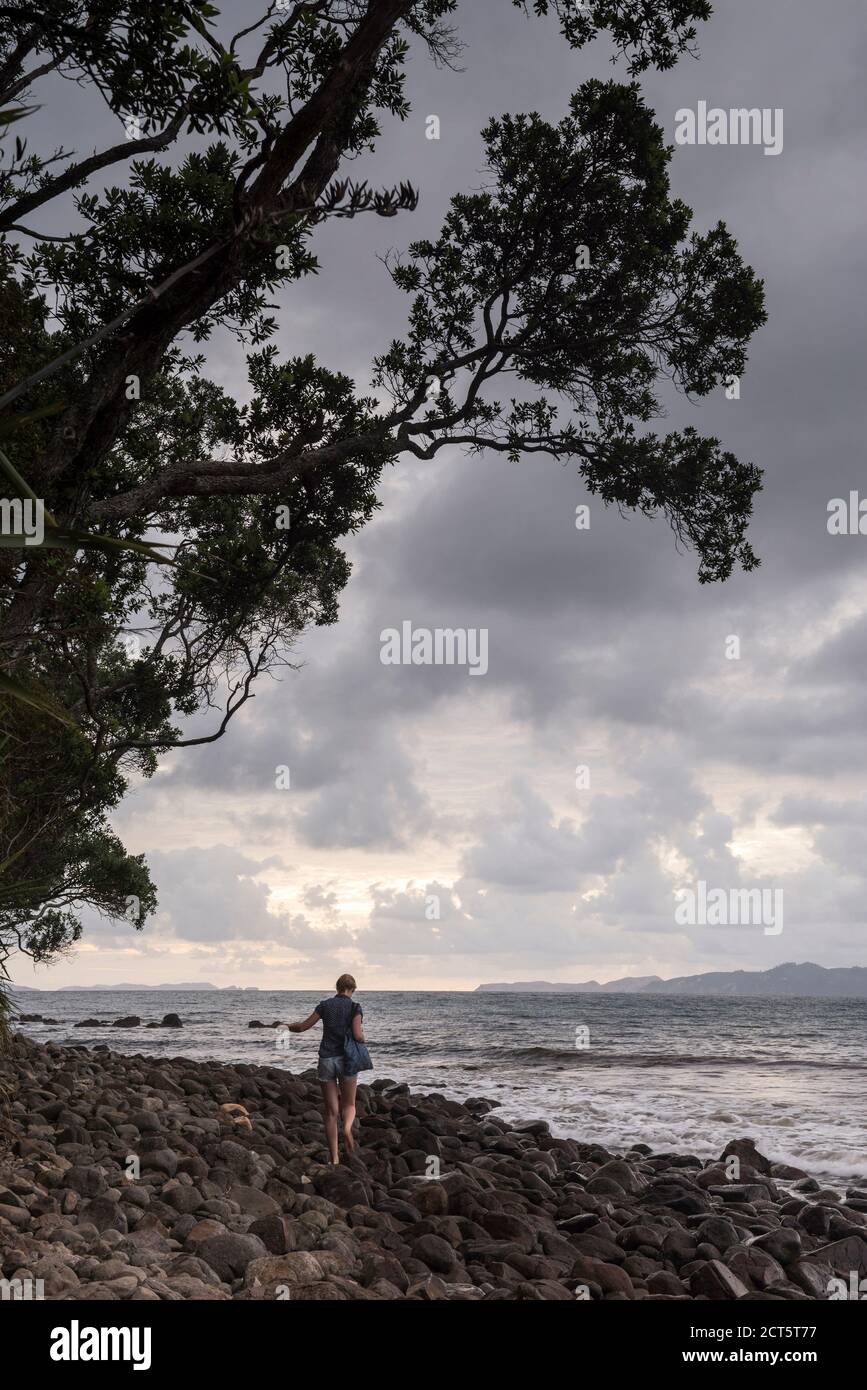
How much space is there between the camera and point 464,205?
12.9 meters

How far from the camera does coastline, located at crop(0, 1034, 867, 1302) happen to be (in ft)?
22.4

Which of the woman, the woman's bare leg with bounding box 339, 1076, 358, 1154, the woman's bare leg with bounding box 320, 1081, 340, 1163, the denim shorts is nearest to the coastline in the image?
the woman's bare leg with bounding box 320, 1081, 340, 1163

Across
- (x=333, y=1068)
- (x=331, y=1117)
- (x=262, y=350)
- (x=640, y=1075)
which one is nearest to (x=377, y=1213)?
(x=333, y=1068)

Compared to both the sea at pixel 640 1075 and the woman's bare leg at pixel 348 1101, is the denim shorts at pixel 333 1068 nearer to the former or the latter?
the woman's bare leg at pixel 348 1101


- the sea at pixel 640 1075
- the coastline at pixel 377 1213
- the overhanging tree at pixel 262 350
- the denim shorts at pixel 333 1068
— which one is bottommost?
the sea at pixel 640 1075

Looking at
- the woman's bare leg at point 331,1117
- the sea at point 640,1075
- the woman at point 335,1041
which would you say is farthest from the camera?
the sea at point 640,1075

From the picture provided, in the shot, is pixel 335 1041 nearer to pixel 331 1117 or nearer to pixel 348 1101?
pixel 348 1101

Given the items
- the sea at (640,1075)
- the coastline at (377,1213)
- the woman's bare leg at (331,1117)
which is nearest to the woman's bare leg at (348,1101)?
the woman's bare leg at (331,1117)

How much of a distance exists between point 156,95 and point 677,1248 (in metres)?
11.1

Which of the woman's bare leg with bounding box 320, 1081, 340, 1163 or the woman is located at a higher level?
the woman

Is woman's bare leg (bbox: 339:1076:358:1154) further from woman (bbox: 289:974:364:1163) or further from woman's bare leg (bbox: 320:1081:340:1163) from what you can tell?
woman's bare leg (bbox: 320:1081:340:1163)

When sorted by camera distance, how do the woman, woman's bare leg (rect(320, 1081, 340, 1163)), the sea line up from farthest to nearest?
the sea
woman's bare leg (rect(320, 1081, 340, 1163))
the woman

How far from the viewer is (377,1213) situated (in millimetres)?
9227

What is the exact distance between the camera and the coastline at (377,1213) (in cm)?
681
